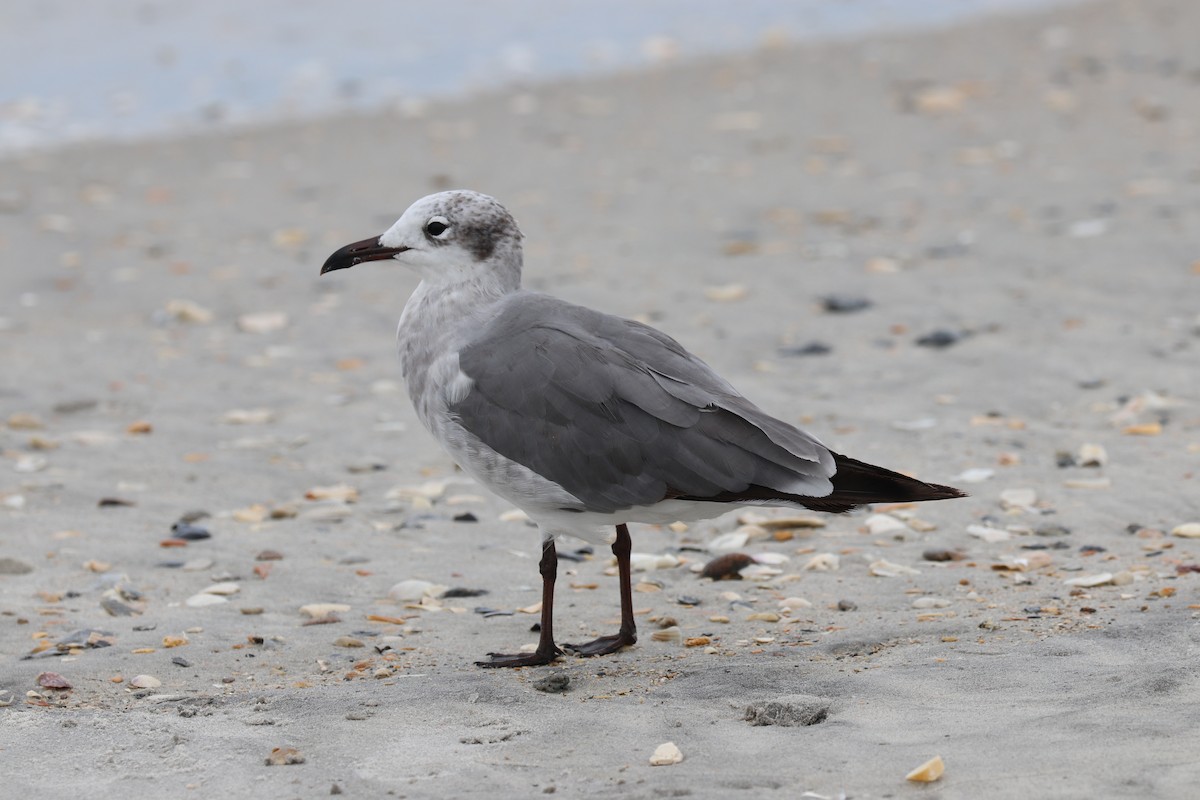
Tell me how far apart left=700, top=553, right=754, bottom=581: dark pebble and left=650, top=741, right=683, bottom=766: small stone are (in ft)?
5.36

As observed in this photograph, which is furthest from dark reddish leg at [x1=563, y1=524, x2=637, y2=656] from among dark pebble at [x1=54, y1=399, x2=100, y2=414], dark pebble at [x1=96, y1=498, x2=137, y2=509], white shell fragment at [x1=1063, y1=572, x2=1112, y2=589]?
dark pebble at [x1=54, y1=399, x2=100, y2=414]

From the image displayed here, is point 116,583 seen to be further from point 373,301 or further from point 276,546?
point 373,301

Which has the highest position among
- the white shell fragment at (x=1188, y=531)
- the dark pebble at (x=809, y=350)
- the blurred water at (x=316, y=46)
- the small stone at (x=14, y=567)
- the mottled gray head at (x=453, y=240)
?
the blurred water at (x=316, y=46)

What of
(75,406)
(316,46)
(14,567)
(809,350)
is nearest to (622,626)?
(14,567)

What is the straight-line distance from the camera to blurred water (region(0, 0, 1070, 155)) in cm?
1419

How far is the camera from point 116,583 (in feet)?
16.7

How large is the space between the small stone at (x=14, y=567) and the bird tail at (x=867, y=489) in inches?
107

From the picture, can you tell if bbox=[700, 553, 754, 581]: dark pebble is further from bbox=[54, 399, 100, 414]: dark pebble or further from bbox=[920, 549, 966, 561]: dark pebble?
bbox=[54, 399, 100, 414]: dark pebble

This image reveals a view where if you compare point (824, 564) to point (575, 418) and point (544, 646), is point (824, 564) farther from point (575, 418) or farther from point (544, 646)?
point (575, 418)

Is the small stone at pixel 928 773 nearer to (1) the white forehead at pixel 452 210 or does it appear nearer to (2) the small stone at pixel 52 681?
(1) the white forehead at pixel 452 210

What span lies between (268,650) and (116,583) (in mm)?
789

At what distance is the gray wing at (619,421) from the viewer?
13.5ft

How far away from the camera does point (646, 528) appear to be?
228 inches

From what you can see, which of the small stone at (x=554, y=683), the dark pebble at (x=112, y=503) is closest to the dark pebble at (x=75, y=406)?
the dark pebble at (x=112, y=503)
